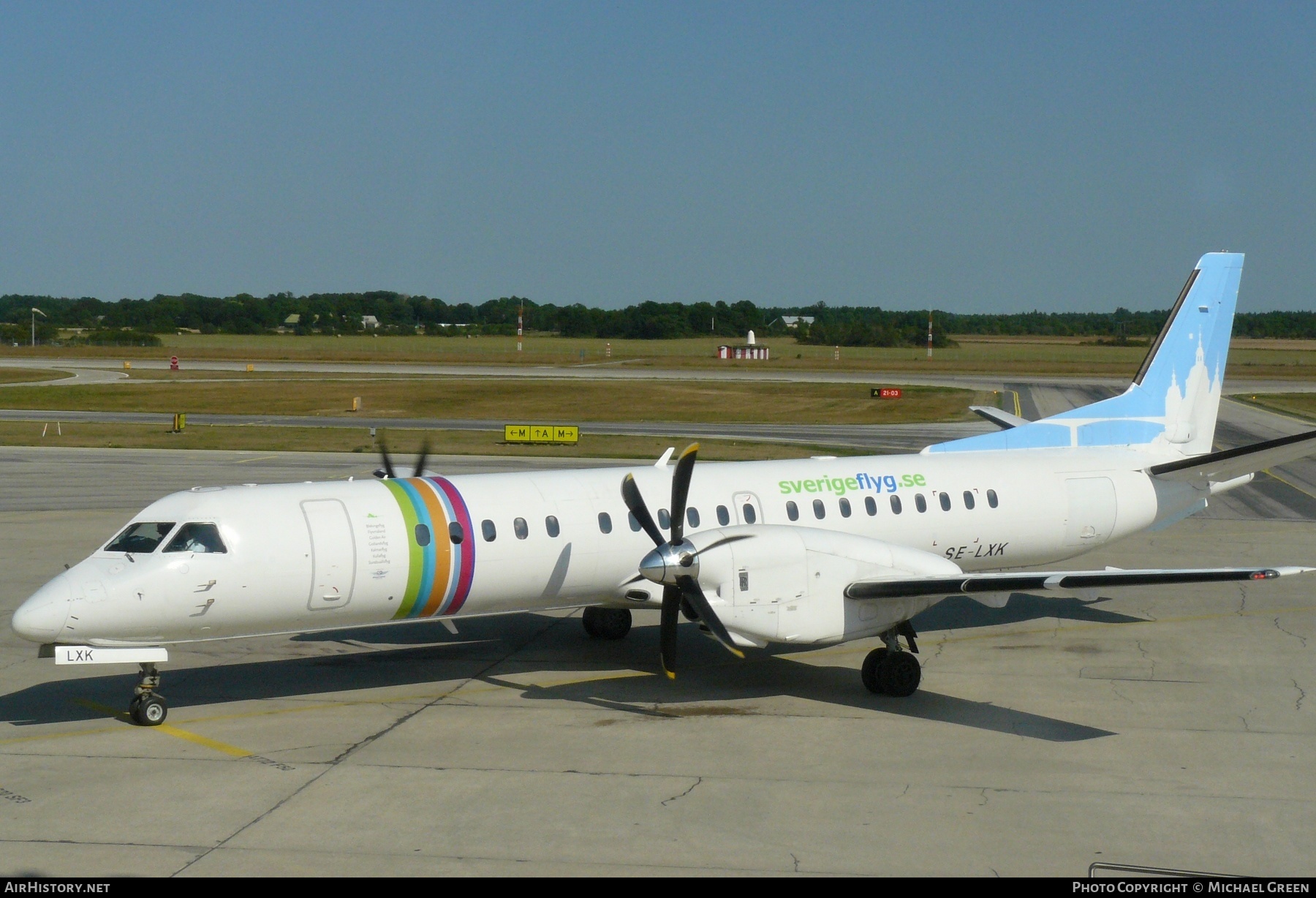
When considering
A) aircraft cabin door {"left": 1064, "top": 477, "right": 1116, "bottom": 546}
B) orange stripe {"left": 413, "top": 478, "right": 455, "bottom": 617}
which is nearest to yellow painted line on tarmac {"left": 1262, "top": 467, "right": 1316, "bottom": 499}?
aircraft cabin door {"left": 1064, "top": 477, "right": 1116, "bottom": 546}

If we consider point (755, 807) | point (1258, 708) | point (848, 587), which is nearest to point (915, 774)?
point (755, 807)

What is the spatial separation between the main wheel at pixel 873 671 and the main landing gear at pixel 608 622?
4733 mm

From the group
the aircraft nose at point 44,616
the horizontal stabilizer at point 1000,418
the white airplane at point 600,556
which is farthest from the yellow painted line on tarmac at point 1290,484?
the aircraft nose at point 44,616

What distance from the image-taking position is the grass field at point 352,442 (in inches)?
1807

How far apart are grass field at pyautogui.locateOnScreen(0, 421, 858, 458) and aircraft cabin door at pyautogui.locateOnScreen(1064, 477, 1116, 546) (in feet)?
78.6

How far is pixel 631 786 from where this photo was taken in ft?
42.4

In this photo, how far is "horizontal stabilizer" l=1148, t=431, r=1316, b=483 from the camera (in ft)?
59.2

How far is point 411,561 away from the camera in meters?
15.6

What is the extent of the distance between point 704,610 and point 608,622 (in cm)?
491

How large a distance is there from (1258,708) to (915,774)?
556 cm

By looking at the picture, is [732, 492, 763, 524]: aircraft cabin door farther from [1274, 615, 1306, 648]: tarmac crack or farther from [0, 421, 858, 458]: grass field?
[0, 421, 858, 458]: grass field

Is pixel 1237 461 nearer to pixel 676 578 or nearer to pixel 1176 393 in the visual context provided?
pixel 1176 393

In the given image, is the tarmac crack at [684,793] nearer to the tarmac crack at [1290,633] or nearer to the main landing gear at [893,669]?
the main landing gear at [893,669]
